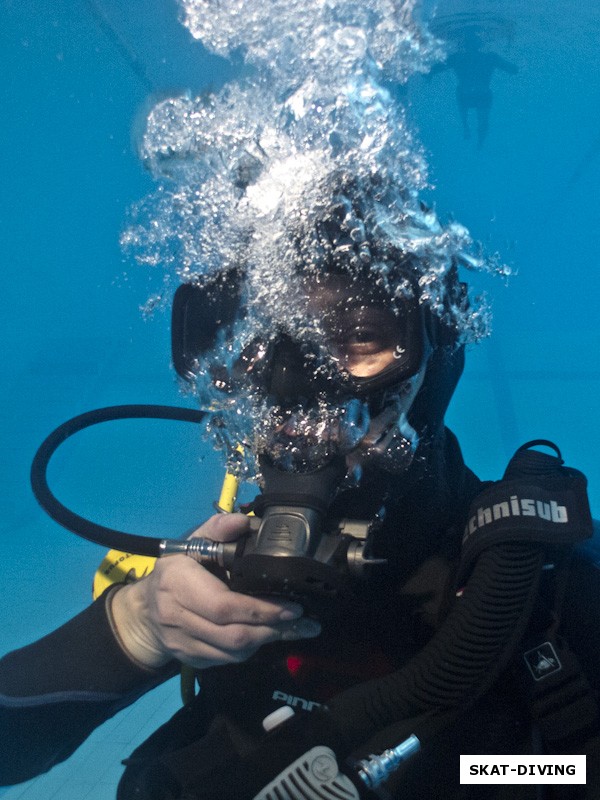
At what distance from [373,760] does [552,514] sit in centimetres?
60

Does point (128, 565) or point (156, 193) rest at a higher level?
point (156, 193)

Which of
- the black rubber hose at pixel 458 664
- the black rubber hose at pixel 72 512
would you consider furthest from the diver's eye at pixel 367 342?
the black rubber hose at pixel 72 512

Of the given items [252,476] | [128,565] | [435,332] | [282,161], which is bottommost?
[128,565]

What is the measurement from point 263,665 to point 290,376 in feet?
2.34

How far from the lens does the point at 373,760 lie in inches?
40.8

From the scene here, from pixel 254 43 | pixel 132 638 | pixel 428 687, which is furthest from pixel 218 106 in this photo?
pixel 428 687

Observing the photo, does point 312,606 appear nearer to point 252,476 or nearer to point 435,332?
point 252,476

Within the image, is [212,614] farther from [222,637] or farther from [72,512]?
[72,512]

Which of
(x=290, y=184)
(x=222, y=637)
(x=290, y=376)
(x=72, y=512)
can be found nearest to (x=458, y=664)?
(x=222, y=637)

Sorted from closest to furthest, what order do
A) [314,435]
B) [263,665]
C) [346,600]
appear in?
[346,600], [314,435], [263,665]

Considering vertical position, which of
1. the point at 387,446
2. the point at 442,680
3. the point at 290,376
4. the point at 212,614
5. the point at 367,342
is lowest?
the point at 442,680

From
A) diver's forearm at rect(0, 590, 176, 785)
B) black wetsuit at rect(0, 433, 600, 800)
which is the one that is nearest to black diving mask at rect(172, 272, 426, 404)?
black wetsuit at rect(0, 433, 600, 800)

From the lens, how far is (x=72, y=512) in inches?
72.6

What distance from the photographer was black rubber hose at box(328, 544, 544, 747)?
107 centimetres
